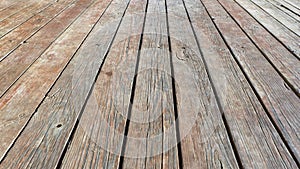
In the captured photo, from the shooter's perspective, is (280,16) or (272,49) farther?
(280,16)

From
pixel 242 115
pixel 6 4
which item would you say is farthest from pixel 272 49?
pixel 6 4

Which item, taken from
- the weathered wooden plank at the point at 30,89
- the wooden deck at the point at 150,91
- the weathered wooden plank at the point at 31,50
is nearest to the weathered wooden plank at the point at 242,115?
the wooden deck at the point at 150,91

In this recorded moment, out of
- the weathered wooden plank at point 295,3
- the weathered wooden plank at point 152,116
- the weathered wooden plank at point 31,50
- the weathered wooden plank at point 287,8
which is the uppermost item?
the weathered wooden plank at point 152,116

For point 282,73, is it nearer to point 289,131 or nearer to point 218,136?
point 289,131

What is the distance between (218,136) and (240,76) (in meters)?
0.45

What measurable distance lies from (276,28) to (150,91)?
1.13 m

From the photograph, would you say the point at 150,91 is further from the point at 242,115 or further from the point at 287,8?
the point at 287,8

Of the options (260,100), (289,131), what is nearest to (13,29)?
(260,100)

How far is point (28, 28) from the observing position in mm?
1801

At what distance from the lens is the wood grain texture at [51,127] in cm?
80

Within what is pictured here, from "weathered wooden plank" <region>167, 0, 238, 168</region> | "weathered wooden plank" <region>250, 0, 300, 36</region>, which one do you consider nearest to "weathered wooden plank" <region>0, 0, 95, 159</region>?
"weathered wooden plank" <region>167, 0, 238, 168</region>

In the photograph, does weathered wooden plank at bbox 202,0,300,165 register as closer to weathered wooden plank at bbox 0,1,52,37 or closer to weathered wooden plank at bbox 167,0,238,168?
weathered wooden plank at bbox 167,0,238,168

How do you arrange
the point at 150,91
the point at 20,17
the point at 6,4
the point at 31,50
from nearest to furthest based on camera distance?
the point at 150,91 → the point at 31,50 → the point at 20,17 → the point at 6,4

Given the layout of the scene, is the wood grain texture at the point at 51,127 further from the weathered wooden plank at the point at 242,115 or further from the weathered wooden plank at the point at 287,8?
the weathered wooden plank at the point at 287,8
